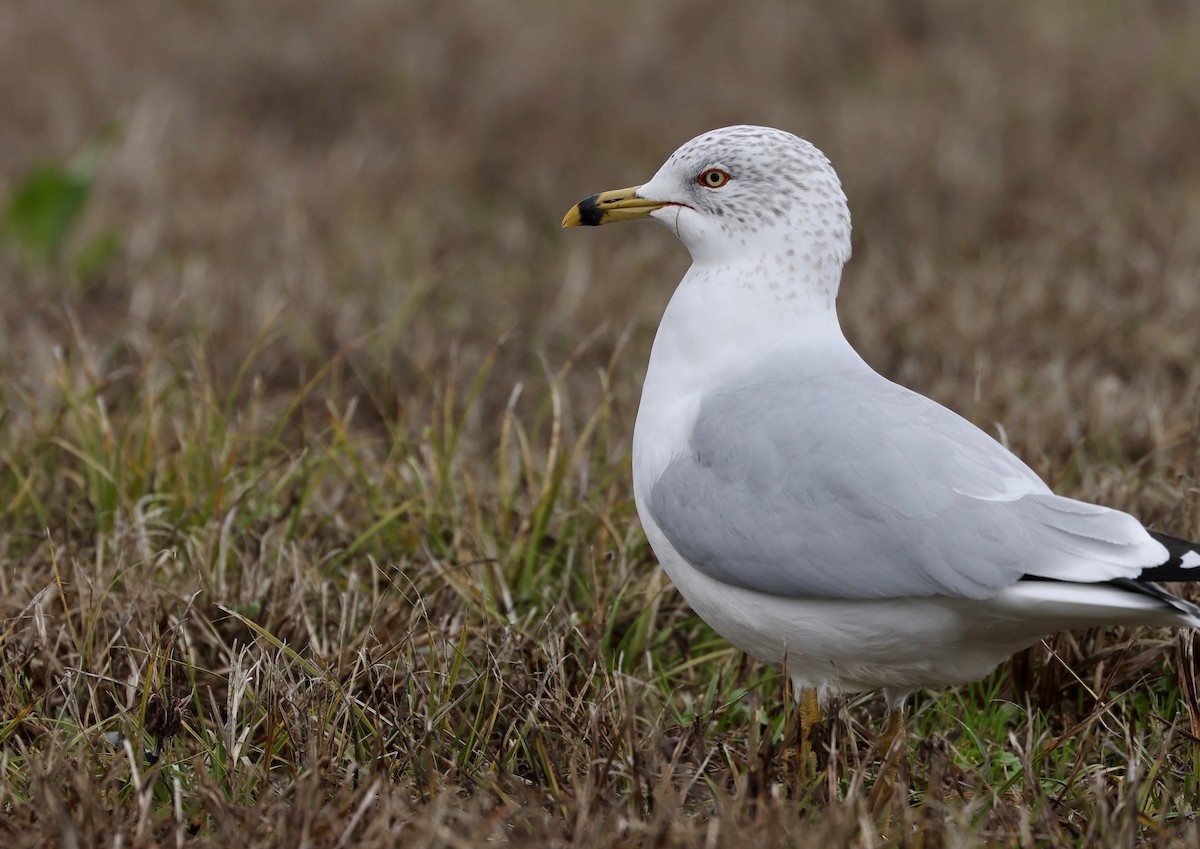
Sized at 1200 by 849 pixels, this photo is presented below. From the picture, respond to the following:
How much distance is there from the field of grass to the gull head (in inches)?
32.0

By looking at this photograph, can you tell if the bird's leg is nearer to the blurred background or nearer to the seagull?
the seagull

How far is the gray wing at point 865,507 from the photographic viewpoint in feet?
7.37

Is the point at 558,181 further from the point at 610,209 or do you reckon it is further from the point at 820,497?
the point at 820,497

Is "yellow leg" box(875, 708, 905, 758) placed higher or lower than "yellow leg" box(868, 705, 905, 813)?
lower

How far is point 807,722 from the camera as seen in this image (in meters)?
2.62

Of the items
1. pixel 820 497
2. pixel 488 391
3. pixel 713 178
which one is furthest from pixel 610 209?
pixel 488 391

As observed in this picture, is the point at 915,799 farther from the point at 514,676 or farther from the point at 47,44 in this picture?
the point at 47,44

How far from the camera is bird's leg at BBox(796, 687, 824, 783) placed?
2.41m

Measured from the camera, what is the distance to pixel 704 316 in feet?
8.91

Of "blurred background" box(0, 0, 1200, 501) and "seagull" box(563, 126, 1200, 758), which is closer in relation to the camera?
"seagull" box(563, 126, 1200, 758)

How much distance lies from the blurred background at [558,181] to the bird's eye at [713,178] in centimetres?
110

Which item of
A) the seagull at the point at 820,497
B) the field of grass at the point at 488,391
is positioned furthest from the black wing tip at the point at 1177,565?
the field of grass at the point at 488,391

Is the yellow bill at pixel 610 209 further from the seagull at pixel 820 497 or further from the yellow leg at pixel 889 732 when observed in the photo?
the yellow leg at pixel 889 732

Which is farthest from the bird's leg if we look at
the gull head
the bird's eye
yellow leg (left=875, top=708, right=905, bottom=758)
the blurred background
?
the blurred background
